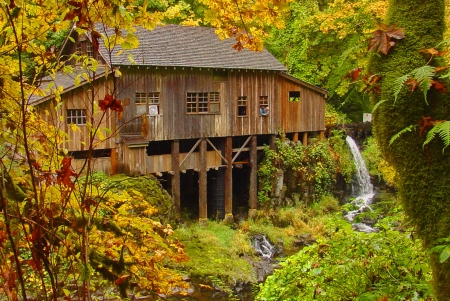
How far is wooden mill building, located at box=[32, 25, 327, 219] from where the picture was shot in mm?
16625

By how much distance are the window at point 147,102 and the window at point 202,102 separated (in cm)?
144

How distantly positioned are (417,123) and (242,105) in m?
16.3

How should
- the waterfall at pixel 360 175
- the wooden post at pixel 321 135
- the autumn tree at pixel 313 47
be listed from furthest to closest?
1. the autumn tree at pixel 313 47
2. the waterfall at pixel 360 175
3. the wooden post at pixel 321 135

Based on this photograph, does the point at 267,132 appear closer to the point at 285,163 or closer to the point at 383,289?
the point at 285,163

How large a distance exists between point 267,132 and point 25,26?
18.1 meters

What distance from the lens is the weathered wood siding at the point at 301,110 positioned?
21.5m

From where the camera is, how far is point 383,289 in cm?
368

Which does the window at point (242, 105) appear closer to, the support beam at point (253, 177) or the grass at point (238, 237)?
the support beam at point (253, 177)

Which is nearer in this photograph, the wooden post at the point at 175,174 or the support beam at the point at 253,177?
the wooden post at the point at 175,174

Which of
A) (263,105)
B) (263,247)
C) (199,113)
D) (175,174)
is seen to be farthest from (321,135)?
(175,174)

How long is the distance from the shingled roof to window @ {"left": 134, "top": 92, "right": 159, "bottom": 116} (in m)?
1.18

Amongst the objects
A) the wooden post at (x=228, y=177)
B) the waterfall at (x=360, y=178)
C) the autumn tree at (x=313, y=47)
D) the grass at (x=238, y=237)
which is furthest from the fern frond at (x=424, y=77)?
the autumn tree at (x=313, y=47)

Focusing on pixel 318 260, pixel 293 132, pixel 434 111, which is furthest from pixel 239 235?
pixel 434 111

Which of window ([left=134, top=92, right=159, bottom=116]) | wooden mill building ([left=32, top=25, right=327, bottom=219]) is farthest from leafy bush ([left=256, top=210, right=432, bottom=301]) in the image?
window ([left=134, top=92, right=159, bottom=116])
